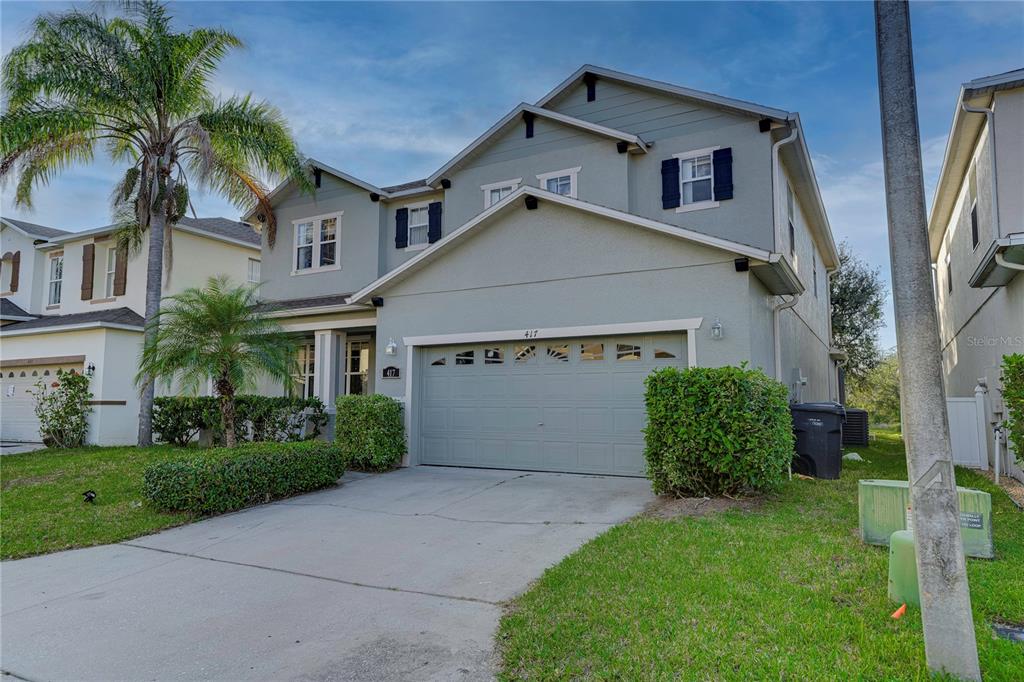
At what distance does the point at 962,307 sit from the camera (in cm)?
1459

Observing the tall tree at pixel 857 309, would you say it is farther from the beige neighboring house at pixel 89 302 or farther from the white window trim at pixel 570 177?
the beige neighboring house at pixel 89 302

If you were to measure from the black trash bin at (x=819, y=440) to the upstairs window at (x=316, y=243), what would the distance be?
1149 centimetres

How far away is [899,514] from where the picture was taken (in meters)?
5.46

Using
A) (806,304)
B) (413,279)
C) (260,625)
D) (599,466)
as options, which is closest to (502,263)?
(413,279)

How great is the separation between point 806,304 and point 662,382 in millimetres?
9713

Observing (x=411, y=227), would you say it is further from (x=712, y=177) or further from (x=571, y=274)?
(x=712, y=177)

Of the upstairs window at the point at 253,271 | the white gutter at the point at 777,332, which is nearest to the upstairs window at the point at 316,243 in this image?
the upstairs window at the point at 253,271

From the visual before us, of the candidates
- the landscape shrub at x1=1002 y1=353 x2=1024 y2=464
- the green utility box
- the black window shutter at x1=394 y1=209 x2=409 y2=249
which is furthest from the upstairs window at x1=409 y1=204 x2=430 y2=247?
the green utility box

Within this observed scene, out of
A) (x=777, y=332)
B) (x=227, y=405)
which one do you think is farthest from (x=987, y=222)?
(x=227, y=405)

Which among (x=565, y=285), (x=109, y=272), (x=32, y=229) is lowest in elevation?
(x=565, y=285)

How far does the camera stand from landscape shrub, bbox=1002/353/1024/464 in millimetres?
7168

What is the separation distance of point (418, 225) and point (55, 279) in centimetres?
1322

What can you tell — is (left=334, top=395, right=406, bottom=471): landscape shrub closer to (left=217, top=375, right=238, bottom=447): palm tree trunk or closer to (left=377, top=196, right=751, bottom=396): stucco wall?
(left=377, top=196, right=751, bottom=396): stucco wall

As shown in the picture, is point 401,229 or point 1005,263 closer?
point 1005,263
